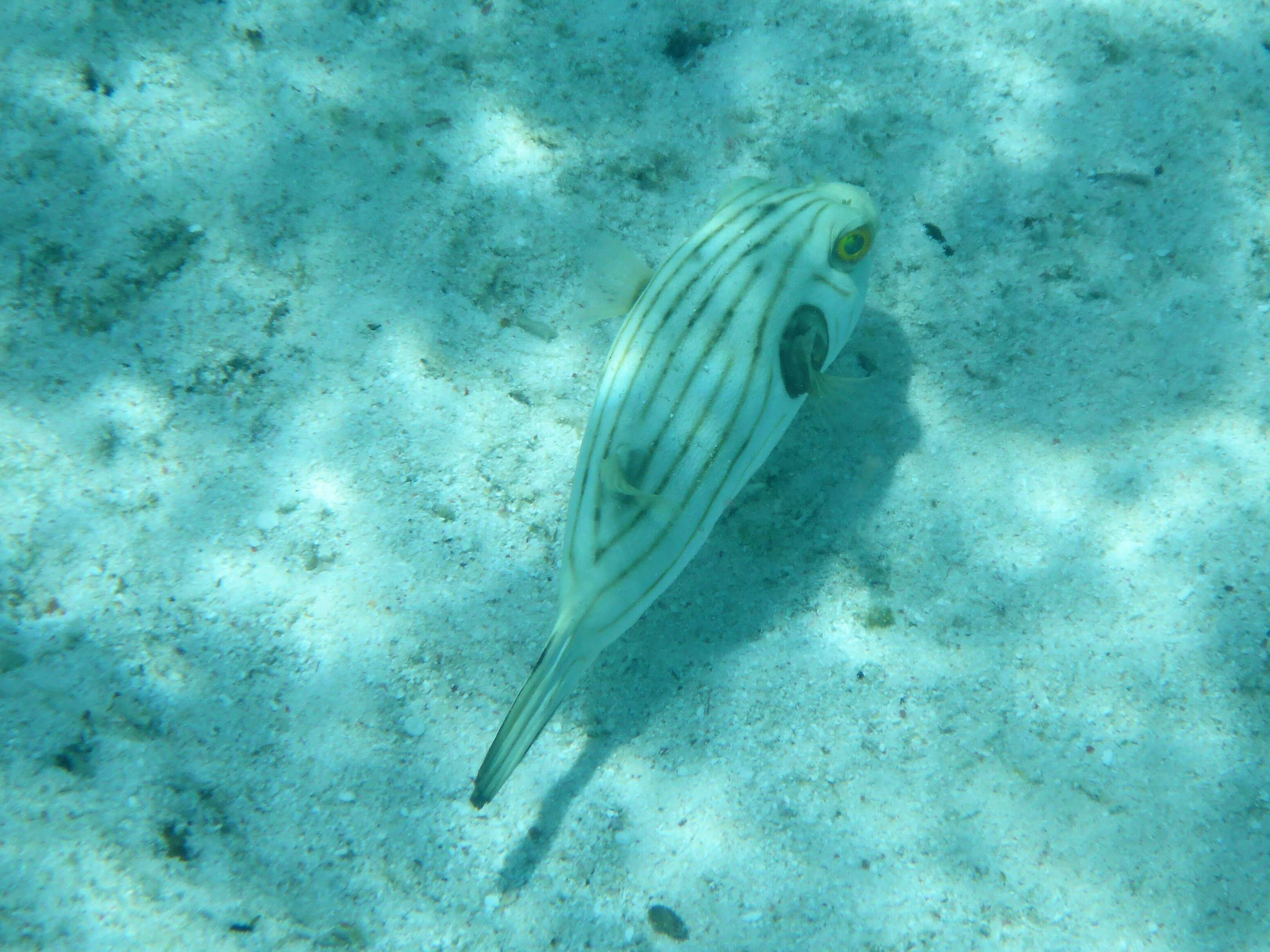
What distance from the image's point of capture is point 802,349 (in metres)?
2.24

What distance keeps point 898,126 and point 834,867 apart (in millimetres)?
3140

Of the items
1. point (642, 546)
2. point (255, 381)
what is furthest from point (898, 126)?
point (255, 381)

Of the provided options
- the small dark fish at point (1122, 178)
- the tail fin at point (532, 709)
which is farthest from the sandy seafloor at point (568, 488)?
the tail fin at point (532, 709)

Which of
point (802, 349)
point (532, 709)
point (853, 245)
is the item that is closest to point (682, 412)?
point (802, 349)

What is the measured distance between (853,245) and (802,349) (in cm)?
45

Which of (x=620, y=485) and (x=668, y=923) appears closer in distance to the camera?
(x=620, y=485)

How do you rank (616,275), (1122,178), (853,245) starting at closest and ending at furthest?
(853,245) < (616,275) < (1122,178)

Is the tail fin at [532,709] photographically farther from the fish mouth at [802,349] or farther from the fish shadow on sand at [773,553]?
the fish mouth at [802,349]

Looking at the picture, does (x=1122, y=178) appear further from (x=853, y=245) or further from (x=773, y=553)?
(x=773, y=553)

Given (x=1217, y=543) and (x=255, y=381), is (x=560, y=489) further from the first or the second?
(x=1217, y=543)

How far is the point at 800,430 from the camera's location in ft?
9.61

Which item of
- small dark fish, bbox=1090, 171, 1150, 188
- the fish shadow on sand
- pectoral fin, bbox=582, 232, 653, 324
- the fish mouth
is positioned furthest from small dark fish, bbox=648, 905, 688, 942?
small dark fish, bbox=1090, 171, 1150, 188

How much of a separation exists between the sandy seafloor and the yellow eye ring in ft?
2.04

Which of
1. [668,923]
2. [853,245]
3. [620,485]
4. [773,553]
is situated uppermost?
[853,245]
